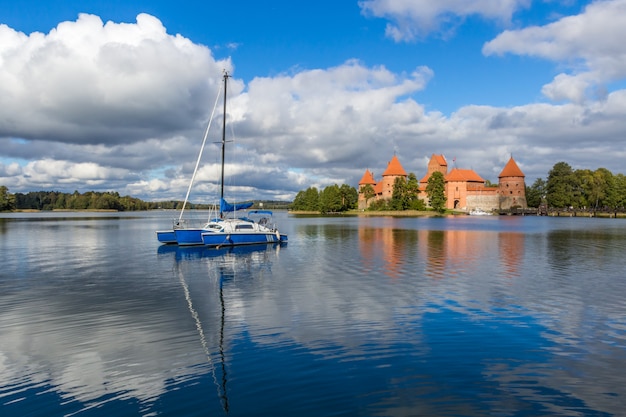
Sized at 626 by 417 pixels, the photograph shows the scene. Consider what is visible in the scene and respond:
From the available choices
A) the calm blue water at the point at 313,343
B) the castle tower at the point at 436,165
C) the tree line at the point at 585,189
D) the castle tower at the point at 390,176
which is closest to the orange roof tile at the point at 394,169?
the castle tower at the point at 390,176

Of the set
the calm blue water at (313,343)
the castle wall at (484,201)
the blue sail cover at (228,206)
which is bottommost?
the calm blue water at (313,343)

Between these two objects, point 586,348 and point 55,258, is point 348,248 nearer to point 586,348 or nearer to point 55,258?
point 55,258

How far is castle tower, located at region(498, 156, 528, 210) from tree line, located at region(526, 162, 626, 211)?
12223mm

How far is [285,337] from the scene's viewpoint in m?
11.7

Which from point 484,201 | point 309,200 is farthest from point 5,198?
point 484,201

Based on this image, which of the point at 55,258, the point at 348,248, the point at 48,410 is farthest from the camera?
the point at 348,248

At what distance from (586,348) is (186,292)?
13.7 metres

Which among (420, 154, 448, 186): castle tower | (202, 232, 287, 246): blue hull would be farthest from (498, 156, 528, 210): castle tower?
(202, 232, 287, 246): blue hull

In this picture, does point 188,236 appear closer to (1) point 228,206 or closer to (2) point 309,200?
(1) point 228,206

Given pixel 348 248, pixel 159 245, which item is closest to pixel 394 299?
pixel 348 248

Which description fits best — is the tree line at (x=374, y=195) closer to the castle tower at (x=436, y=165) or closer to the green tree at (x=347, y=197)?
the green tree at (x=347, y=197)

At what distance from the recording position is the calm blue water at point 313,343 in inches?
313

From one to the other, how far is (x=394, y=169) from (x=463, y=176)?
76.3ft

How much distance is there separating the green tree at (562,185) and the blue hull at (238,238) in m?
116
